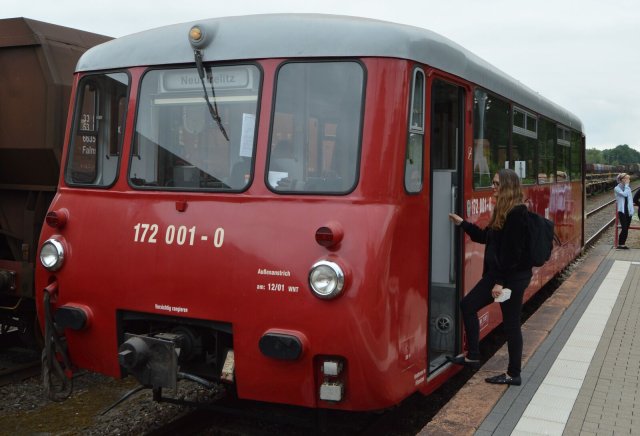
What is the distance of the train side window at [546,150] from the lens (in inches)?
366

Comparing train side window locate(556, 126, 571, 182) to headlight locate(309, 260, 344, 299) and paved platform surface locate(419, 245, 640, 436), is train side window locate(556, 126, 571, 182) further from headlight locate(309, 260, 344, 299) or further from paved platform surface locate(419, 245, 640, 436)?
headlight locate(309, 260, 344, 299)

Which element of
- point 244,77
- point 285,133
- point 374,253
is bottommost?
point 374,253

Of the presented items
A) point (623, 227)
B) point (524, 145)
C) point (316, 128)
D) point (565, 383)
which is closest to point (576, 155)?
point (623, 227)

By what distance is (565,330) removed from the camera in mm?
7941

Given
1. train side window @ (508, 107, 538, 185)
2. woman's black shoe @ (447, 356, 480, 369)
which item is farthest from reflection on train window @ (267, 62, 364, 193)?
train side window @ (508, 107, 538, 185)

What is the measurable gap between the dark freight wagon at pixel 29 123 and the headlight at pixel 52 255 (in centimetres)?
235

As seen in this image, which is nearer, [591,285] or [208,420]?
[208,420]

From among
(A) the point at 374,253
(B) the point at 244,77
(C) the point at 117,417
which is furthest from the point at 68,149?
(A) the point at 374,253

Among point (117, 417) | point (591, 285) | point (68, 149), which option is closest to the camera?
point (68, 149)

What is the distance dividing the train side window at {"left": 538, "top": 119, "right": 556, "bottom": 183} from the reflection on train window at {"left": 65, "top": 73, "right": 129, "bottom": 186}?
566 centimetres

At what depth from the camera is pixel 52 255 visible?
16.8ft

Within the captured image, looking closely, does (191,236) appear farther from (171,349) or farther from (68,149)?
(68,149)

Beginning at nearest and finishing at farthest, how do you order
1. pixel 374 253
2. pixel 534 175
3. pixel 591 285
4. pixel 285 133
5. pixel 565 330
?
1. pixel 374 253
2. pixel 285 133
3. pixel 565 330
4. pixel 534 175
5. pixel 591 285

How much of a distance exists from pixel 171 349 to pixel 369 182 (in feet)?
5.25
